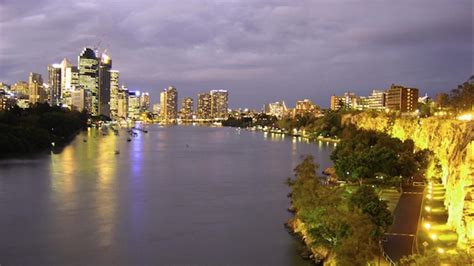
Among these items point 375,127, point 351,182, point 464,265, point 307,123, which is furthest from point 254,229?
point 307,123

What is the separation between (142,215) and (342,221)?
6023mm

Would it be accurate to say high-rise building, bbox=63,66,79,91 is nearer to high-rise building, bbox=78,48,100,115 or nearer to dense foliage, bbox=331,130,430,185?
high-rise building, bbox=78,48,100,115

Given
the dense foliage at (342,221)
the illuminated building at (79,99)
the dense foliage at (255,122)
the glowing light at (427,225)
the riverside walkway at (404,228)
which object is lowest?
the riverside walkway at (404,228)

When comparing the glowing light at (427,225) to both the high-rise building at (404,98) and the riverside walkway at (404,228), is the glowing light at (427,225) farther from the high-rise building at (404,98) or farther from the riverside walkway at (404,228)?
the high-rise building at (404,98)

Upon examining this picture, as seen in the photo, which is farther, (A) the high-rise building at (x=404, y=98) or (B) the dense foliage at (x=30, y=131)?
(A) the high-rise building at (x=404, y=98)

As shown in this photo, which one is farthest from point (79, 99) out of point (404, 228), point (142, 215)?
point (404, 228)

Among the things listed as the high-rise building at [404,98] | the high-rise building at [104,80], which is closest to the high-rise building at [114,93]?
the high-rise building at [104,80]

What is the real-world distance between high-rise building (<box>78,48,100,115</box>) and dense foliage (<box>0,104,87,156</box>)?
184ft

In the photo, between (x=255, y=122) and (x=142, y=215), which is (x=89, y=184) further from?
(x=255, y=122)

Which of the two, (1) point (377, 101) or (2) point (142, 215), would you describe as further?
(1) point (377, 101)

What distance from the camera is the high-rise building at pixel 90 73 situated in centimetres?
9175

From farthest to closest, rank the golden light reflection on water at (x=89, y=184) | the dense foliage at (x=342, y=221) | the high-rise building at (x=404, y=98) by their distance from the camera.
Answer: the high-rise building at (x=404, y=98) → the golden light reflection on water at (x=89, y=184) → the dense foliage at (x=342, y=221)

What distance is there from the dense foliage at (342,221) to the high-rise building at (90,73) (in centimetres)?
8516

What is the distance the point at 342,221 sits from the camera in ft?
25.5
